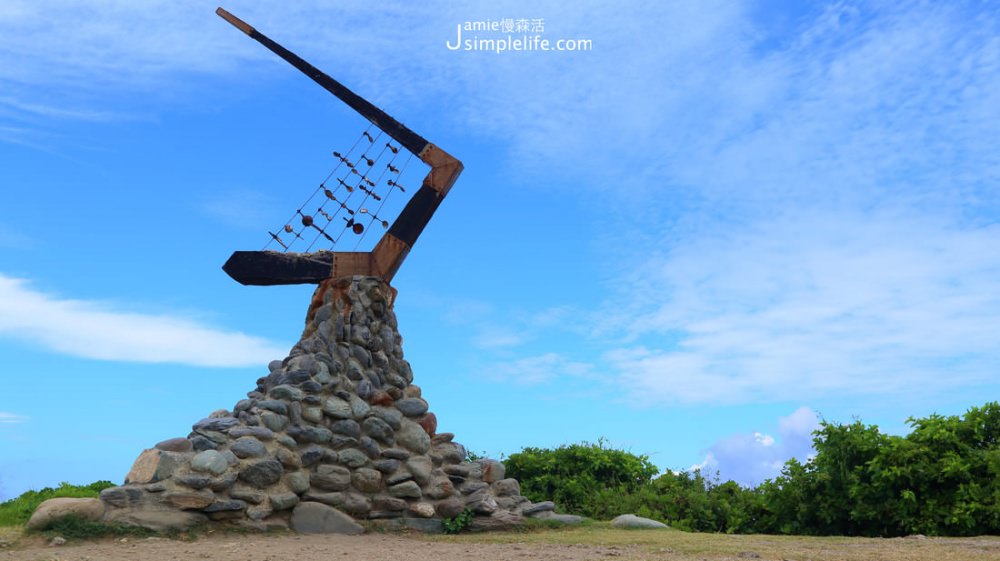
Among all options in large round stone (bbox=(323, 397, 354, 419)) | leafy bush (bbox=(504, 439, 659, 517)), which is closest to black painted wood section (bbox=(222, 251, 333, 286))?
large round stone (bbox=(323, 397, 354, 419))

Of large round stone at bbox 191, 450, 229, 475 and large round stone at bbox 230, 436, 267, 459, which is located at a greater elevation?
large round stone at bbox 230, 436, 267, 459

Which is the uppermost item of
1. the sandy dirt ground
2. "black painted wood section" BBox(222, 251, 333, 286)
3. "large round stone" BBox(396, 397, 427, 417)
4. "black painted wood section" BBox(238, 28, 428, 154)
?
"black painted wood section" BBox(238, 28, 428, 154)

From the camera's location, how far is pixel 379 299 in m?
12.4

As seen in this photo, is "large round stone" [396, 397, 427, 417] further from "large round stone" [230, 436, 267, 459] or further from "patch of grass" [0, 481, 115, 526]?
"patch of grass" [0, 481, 115, 526]

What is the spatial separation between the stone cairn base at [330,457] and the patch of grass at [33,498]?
2.85 metres

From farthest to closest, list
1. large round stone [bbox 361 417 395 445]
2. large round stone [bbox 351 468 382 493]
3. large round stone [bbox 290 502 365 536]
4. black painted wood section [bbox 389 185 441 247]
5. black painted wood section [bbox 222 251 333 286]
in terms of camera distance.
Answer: black painted wood section [bbox 389 185 441 247] → black painted wood section [bbox 222 251 333 286] → large round stone [bbox 361 417 395 445] → large round stone [bbox 351 468 382 493] → large round stone [bbox 290 502 365 536]

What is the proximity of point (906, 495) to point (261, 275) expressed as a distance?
9202 mm

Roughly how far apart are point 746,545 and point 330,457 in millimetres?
5182

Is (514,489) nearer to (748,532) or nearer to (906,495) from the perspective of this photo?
(748,532)

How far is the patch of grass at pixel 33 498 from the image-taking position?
11898mm

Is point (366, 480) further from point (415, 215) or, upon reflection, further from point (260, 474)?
point (415, 215)

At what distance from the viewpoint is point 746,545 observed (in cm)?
959

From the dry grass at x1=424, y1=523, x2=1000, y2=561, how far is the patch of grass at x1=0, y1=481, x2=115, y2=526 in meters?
6.04

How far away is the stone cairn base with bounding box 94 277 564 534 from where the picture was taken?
1008 centimetres
